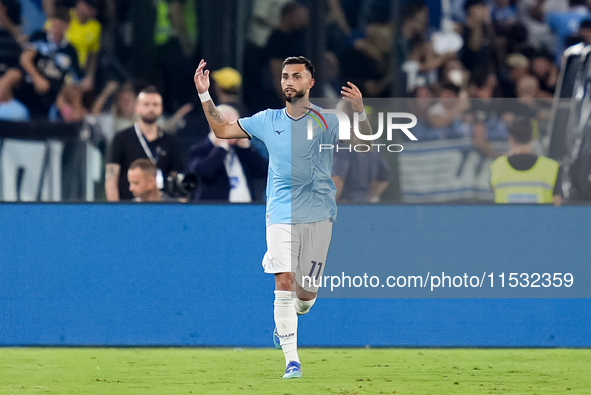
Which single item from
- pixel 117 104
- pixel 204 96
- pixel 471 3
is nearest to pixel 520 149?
pixel 471 3

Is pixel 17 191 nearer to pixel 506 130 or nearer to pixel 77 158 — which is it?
pixel 77 158

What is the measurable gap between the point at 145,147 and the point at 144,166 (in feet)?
0.58

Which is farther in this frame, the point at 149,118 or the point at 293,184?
the point at 149,118

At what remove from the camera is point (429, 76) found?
8.84 metres

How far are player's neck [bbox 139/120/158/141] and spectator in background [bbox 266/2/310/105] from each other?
1037mm

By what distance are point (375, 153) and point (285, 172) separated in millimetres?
1733

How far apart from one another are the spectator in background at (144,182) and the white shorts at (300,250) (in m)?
1.88

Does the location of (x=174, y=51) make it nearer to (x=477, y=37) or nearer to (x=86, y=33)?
(x=86, y=33)

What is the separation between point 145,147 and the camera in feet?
29.3

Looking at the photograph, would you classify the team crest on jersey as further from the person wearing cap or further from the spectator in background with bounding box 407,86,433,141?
the spectator in background with bounding box 407,86,433,141

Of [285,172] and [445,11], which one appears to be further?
[445,11]

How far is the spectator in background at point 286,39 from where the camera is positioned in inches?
348

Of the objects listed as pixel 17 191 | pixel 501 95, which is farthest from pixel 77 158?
pixel 501 95
